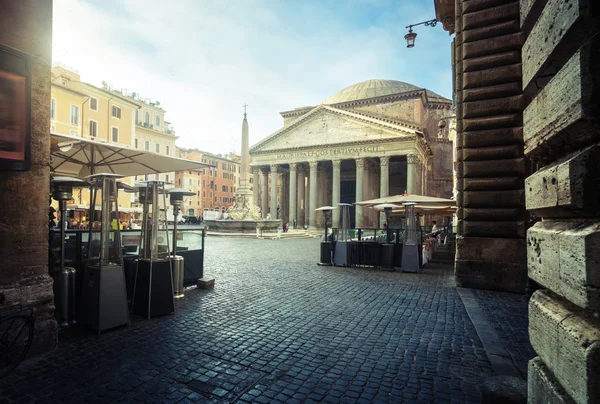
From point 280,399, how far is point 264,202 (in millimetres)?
37635

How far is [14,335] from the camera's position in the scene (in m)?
3.12

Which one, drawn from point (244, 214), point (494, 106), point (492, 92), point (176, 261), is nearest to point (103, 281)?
point (176, 261)

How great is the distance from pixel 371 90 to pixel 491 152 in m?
39.8

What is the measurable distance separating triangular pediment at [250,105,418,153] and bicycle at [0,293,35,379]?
102ft

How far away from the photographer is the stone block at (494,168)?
641 centimetres

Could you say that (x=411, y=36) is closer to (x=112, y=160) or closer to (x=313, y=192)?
(x=112, y=160)

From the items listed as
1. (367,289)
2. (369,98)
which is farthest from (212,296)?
(369,98)

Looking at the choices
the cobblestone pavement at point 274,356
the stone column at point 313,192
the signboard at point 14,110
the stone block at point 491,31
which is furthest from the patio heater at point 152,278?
the stone column at point 313,192

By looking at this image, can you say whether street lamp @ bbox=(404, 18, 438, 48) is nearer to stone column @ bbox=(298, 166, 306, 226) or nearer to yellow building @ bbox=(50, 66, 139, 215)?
yellow building @ bbox=(50, 66, 139, 215)

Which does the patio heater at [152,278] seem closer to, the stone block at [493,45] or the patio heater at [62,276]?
A: the patio heater at [62,276]

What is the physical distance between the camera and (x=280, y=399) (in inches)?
103

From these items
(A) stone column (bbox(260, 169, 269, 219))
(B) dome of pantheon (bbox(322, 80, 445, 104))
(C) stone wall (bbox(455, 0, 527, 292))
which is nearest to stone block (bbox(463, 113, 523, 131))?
(C) stone wall (bbox(455, 0, 527, 292))

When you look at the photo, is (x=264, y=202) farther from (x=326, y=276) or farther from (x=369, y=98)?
(x=326, y=276)

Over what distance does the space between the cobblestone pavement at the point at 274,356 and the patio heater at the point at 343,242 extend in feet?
13.7
